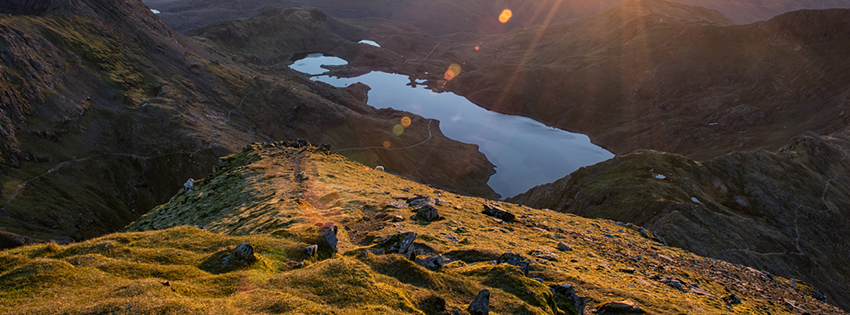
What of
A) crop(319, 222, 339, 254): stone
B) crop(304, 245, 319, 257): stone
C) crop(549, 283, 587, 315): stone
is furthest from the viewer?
crop(319, 222, 339, 254): stone

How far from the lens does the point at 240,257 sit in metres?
15.5

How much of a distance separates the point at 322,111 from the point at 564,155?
3210 inches

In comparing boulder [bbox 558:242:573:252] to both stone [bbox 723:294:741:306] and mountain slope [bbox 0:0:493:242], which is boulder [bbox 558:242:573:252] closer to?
stone [bbox 723:294:741:306]

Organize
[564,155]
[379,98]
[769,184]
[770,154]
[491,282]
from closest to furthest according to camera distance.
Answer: [491,282]
[769,184]
[770,154]
[564,155]
[379,98]

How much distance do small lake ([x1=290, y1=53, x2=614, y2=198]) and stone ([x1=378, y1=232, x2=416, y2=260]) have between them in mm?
102619

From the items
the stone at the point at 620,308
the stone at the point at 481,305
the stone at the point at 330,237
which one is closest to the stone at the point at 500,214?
the stone at the point at 620,308

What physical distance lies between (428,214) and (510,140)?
431 ft

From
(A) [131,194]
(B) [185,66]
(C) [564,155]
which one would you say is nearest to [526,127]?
(C) [564,155]

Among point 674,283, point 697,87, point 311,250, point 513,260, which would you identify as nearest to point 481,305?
point 513,260

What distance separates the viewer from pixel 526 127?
164875 millimetres

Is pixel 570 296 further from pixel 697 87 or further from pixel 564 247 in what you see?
pixel 697 87

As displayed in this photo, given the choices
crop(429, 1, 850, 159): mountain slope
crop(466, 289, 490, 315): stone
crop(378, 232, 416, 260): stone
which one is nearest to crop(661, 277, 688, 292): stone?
crop(466, 289, 490, 315): stone

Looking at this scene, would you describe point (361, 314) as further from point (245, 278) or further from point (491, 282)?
point (491, 282)

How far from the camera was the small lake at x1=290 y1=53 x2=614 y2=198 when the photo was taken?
130250 mm
